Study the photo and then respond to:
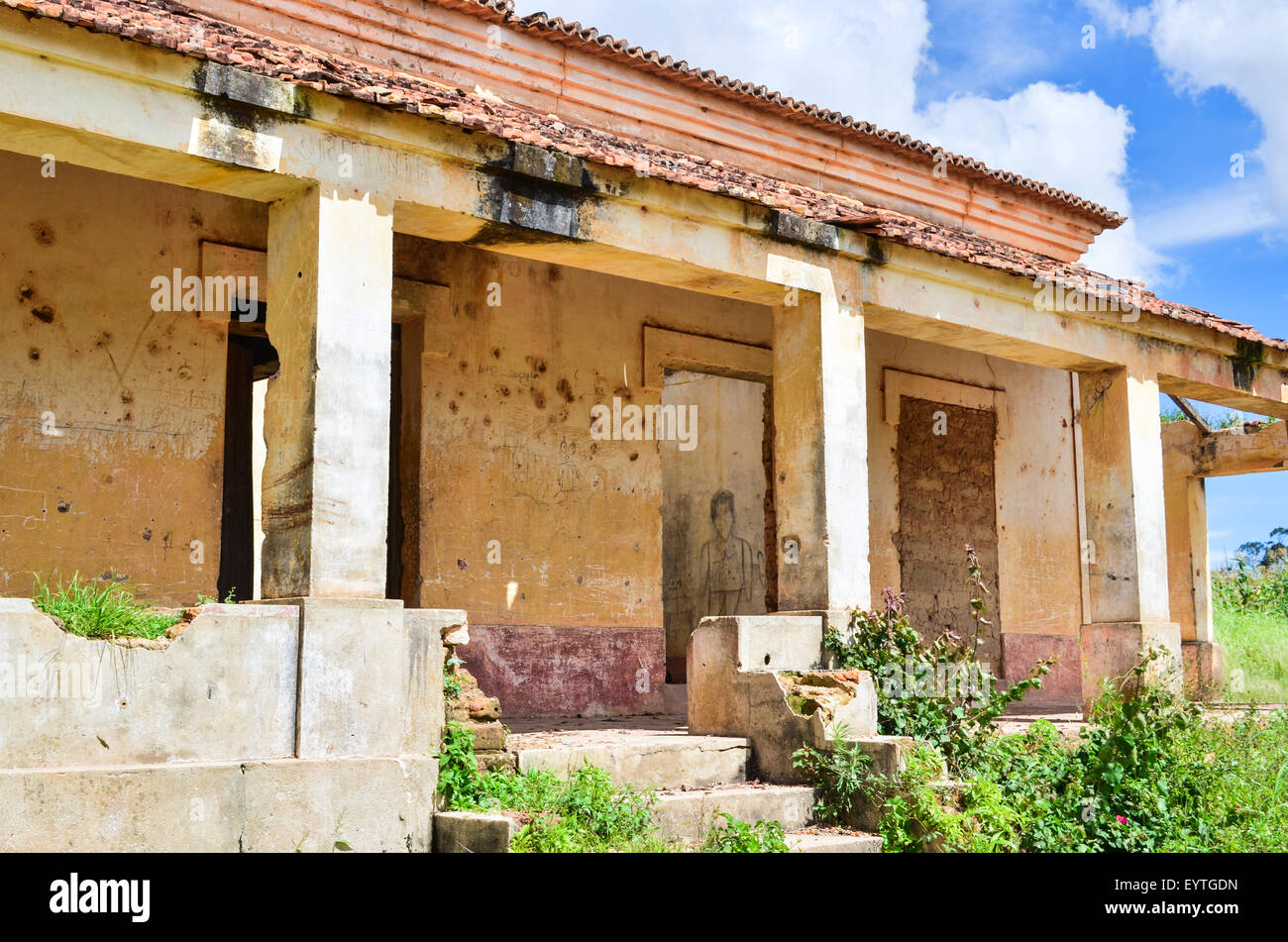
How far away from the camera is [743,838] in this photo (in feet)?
19.1

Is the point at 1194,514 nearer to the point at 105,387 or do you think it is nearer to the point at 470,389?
the point at 470,389

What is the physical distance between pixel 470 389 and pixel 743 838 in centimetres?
442

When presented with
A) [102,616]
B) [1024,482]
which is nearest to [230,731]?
[102,616]

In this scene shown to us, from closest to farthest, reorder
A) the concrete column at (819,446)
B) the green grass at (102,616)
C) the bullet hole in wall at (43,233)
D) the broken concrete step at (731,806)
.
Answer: the green grass at (102,616) → the broken concrete step at (731,806) → the bullet hole in wall at (43,233) → the concrete column at (819,446)

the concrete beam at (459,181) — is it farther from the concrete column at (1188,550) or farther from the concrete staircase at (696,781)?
the concrete column at (1188,550)

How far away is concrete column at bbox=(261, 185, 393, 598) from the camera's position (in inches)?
229

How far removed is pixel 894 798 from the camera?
20.9 feet

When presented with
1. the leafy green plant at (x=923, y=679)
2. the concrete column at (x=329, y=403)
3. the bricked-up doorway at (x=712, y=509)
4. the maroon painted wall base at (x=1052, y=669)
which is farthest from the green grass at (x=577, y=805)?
the bricked-up doorway at (x=712, y=509)

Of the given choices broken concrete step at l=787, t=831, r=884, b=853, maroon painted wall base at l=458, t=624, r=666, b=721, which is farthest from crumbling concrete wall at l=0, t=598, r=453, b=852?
maroon painted wall base at l=458, t=624, r=666, b=721

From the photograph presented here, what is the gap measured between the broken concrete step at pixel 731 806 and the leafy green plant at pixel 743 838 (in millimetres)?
100

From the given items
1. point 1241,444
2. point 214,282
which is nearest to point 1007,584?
point 1241,444

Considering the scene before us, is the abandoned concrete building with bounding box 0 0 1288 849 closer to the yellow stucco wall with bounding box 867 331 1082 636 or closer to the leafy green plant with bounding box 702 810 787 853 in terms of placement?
the yellow stucco wall with bounding box 867 331 1082 636

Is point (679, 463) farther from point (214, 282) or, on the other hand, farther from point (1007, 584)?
point (214, 282)

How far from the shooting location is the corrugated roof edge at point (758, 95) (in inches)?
389
